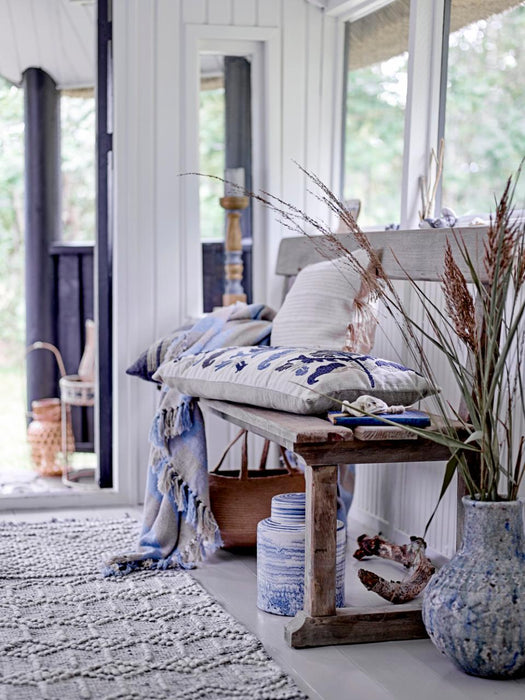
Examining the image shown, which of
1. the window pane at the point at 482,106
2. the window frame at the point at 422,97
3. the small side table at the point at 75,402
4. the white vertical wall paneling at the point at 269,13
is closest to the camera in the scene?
the window pane at the point at 482,106

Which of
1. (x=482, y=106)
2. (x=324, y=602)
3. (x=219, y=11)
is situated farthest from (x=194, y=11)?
(x=324, y=602)

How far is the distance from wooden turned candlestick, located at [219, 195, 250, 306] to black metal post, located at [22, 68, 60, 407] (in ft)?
6.17

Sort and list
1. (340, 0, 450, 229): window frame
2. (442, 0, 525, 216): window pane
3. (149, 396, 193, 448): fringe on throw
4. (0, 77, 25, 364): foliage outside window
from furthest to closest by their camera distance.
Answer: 1. (0, 77, 25, 364): foliage outside window
2. (340, 0, 450, 229): window frame
3. (149, 396, 193, 448): fringe on throw
4. (442, 0, 525, 216): window pane

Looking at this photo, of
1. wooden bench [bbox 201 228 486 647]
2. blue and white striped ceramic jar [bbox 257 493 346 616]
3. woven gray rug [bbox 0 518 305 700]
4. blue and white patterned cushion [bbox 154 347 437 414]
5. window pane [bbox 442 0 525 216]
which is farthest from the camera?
window pane [bbox 442 0 525 216]

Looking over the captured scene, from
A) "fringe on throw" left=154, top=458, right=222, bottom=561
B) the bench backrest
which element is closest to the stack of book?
the bench backrest

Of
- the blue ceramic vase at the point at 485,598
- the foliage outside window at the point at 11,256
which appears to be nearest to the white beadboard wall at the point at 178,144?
the blue ceramic vase at the point at 485,598

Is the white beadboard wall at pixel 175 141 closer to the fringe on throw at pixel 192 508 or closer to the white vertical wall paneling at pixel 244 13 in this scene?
the white vertical wall paneling at pixel 244 13

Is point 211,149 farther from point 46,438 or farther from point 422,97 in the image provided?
point 46,438

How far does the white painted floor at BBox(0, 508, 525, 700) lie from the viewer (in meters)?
2.42

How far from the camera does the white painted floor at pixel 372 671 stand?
95.2 inches

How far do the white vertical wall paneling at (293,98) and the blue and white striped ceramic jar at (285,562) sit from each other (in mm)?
1990

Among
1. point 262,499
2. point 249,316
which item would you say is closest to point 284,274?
point 249,316

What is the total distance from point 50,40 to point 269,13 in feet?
5.73

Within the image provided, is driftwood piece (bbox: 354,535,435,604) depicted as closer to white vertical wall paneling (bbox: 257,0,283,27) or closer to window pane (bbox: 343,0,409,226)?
window pane (bbox: 343,0,409,226)
